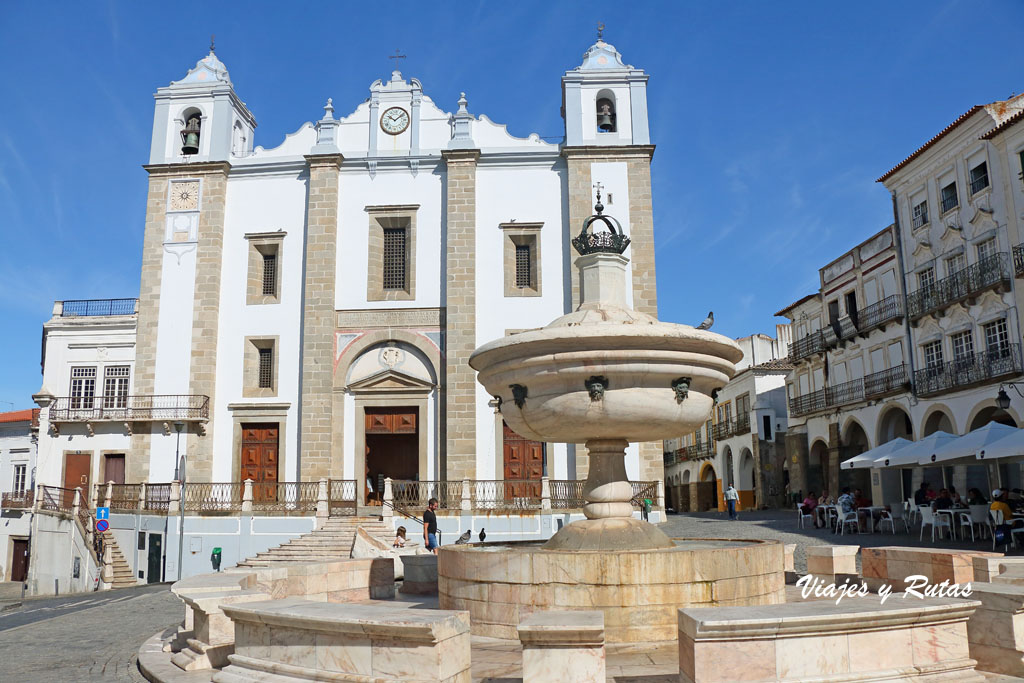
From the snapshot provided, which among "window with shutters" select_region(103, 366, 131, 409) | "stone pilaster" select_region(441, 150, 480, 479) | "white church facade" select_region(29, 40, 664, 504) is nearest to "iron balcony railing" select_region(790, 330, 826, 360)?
"white church facade" select_region(29, 40, 664, 504)

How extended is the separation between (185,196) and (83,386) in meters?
8.15

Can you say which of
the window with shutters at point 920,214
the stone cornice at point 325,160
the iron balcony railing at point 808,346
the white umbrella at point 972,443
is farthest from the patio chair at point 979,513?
the stone cornice at point 325,160

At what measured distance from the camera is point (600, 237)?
8.23 meters

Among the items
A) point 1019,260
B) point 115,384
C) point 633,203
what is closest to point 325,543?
point 633,203

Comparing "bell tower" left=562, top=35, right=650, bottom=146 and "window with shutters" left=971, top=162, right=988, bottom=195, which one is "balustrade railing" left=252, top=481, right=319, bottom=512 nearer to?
"bell tower" left=562, top=35, right=650, bottom=146

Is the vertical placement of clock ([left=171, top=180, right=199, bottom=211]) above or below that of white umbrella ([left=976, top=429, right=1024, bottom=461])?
above

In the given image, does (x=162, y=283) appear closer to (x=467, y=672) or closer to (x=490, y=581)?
(x=490, y=581)

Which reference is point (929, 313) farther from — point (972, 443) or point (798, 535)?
point (972, 443)

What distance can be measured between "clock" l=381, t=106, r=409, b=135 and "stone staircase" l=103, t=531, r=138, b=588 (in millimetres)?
13252

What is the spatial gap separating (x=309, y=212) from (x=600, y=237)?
673 inches

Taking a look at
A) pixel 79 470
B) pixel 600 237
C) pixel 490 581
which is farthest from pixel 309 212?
pixel 490 581

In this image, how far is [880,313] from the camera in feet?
91.6

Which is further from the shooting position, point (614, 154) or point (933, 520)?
point (614, 154)

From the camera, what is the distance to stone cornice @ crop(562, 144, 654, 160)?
2344cm
